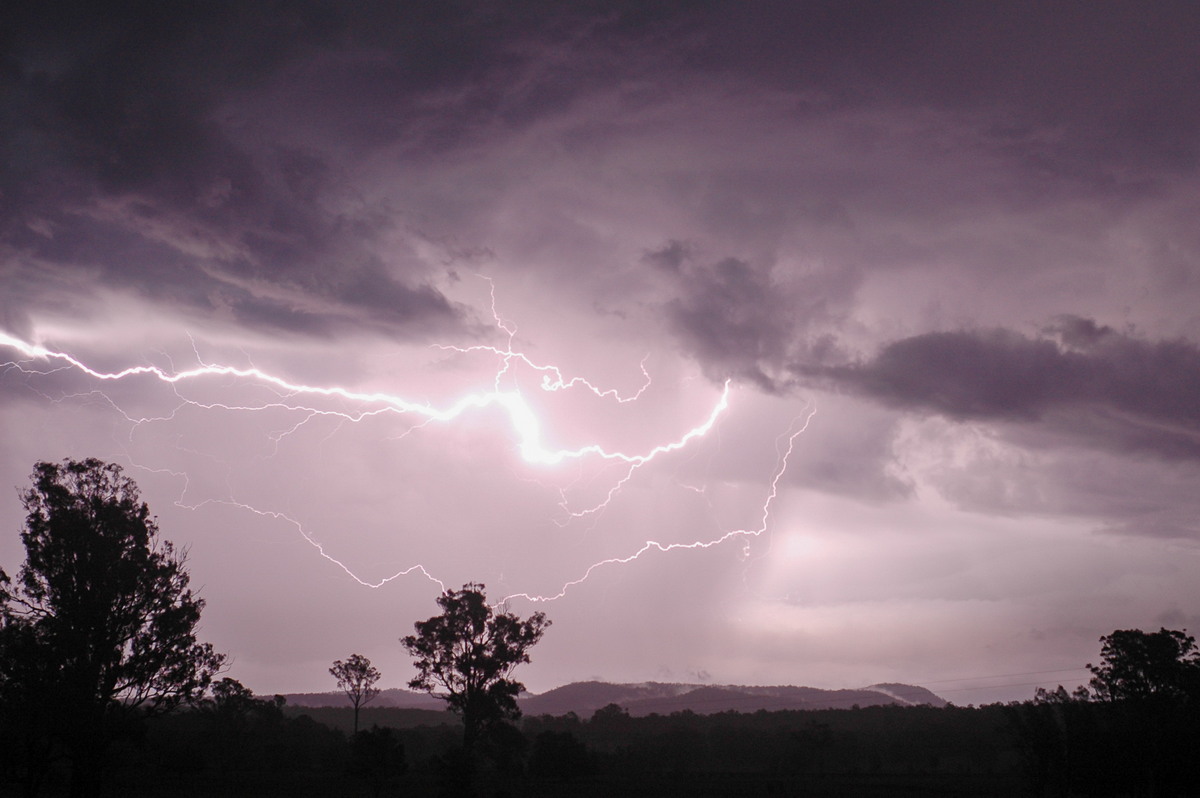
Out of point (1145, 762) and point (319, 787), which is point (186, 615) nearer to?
point (319, 787)

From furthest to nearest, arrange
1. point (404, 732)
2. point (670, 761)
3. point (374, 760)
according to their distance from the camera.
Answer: point (404, 732) → point (670, 761) → point (374, 760)

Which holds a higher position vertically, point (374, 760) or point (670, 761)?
point (374, 760)

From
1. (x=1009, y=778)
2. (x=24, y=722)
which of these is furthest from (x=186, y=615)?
(x=1009, y=778)

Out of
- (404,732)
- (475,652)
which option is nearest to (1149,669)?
(475,652)

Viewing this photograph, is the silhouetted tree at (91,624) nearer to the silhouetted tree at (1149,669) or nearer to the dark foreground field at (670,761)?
the dark foreground field at (670,761)

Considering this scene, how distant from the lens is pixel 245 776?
60312 mm

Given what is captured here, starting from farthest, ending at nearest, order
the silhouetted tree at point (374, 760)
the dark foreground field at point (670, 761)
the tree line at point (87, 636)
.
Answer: the dark foreground field at point (670, 761) → the silhouetted tree at point (374, 760) → the tree line at point (87, 636)

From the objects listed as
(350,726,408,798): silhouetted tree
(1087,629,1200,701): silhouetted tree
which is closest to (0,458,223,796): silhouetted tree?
(350,726,408,798): silhouetted tree

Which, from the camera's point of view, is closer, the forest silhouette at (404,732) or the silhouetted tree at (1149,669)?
the forest silhouette at (404,732)

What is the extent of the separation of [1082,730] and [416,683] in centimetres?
4093

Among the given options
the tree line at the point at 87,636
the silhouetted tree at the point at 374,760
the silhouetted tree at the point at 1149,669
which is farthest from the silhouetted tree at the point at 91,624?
the silhouetted tree at the point at 1149,669

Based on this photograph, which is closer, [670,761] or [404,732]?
[670,761]

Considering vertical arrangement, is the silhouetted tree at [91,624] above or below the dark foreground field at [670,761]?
above

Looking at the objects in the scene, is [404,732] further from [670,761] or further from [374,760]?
[374,760]
